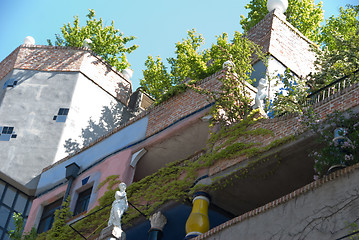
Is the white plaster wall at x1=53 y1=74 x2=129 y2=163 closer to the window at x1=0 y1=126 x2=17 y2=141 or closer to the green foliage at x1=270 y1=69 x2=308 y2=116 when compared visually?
the window at x1=0 y1=126 x2=17 y2=141

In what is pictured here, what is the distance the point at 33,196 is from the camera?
23.0 m

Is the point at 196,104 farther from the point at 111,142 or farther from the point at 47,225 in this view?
the point at 47,225

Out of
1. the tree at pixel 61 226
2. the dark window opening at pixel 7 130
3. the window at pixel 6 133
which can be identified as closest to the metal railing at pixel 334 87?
the tree at pixel 61 226

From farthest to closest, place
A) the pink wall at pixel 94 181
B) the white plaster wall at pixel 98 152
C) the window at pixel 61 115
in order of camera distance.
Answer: the window at pixel 61 115 → the white plaster wall at pixel 98 152 → the pink wall at pixel 94 181

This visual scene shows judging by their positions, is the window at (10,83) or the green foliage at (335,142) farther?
the window at (10,83)

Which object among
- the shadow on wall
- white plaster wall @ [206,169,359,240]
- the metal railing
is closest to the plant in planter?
white plaster wall @ [206,169,359,240]

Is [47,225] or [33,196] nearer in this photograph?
[47,225]

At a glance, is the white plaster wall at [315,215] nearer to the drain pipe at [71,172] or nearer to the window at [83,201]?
the window at [83,201]

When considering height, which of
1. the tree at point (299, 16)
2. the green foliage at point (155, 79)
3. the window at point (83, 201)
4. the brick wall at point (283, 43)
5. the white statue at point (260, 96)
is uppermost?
the tree at point (299, 16)

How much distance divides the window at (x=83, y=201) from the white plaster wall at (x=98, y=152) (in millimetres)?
851

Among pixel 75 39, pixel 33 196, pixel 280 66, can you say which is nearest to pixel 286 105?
pixel 280 66

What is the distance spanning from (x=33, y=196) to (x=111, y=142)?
3964 mm

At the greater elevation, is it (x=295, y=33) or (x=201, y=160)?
(x=295, y=33)

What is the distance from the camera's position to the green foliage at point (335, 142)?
13.0 meters
